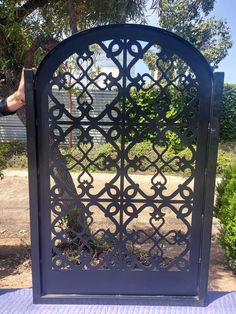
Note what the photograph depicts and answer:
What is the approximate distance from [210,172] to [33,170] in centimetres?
102

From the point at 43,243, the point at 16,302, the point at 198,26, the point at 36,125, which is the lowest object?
the point at 16,302

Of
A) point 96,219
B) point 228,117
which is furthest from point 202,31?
point 96,219

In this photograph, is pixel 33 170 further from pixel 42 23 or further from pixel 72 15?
pixel 42 23

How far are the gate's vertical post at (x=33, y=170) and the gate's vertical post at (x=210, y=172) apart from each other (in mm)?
987

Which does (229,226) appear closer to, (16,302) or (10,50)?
(16,302)

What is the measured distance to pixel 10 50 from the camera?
2.93 meters

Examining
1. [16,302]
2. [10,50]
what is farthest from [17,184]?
[16,302]

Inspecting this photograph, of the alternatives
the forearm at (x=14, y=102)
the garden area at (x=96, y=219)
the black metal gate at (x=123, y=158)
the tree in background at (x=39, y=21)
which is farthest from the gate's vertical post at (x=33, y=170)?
the tree in background at (x=39, y=21)

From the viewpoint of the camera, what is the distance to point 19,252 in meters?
3.40

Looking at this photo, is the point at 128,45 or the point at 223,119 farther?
the point at 223,119

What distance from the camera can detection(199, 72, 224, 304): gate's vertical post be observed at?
1692 mm

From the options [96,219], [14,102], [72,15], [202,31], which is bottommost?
[96,219]

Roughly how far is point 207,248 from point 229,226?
0.83 m

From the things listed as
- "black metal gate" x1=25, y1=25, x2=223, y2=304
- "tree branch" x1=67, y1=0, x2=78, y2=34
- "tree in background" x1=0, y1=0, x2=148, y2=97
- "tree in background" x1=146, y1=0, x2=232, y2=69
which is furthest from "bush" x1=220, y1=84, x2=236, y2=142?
"black metal gate" x1=25, y1=25, x2=223, y2=304
